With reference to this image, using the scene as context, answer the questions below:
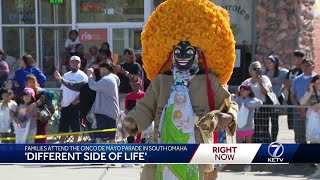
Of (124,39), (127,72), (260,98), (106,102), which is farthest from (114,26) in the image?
(260,98)

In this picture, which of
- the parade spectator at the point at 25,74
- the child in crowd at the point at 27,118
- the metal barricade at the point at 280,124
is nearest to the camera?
the metal barricade at the point at 280,124

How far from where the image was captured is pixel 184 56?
19.5ft

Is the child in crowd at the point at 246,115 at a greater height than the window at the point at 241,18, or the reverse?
the window at the point at 241,18

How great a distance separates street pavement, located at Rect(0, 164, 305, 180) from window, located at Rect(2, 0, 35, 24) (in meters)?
7.79

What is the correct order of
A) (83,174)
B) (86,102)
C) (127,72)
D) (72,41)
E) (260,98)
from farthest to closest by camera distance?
(72,41), (127,72), (86,102), (260,98), (83,174)

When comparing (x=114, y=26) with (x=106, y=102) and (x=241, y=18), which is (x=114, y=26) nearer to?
(x=241, y=18)

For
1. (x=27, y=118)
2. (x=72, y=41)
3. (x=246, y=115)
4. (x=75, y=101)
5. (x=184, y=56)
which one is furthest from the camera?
(x=72, y=41)

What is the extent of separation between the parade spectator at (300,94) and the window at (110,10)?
7388 mm

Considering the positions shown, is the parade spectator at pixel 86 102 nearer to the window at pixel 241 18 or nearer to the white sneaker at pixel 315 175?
the white sneaker at pixel 315 175

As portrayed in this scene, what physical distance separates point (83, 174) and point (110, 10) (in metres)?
8.21

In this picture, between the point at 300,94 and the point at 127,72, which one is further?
the point at 127,72

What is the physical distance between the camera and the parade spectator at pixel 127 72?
12172 millimetres

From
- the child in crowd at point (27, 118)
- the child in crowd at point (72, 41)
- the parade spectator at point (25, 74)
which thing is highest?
the child in crowd at point (72, 41)

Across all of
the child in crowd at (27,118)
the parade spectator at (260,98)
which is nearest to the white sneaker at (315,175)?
the parade spectator at (260,98)
